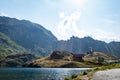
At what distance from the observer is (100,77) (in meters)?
34.9

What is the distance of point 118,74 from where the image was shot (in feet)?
116

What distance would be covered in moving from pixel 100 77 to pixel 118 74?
2.75 meters

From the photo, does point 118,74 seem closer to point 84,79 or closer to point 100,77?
point 100,77

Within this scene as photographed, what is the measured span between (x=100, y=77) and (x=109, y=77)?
1.39 metres

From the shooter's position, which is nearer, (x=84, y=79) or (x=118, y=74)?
(x=118, y=74)

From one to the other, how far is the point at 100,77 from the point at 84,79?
3.61 metres

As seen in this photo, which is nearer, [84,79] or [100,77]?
[100,77]

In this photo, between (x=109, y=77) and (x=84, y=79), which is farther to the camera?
(x=84, y=79)

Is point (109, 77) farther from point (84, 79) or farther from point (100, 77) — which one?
point (84, 79)

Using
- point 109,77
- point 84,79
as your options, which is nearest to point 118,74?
point 109,77

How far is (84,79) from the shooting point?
124ft

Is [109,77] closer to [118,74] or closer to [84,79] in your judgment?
[118,74]

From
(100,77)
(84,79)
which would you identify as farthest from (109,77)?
(84,79)
